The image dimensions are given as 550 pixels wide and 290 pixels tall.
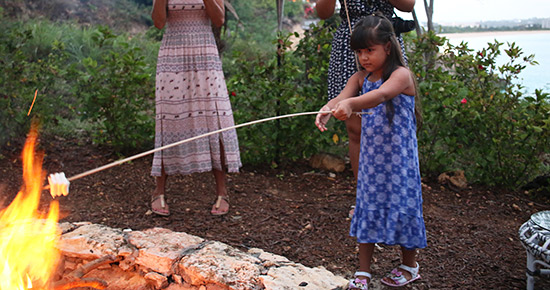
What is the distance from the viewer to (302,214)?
12.9ft

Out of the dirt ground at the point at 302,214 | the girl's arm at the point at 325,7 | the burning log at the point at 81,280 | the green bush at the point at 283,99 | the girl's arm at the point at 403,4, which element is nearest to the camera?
the burning log at the point at 81,280

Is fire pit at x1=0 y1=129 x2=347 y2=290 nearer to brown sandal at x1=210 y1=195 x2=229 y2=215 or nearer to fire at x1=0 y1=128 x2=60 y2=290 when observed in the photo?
fire at x1=0 y1=128 x2=60 y2=290

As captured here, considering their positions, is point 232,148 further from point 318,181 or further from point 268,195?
point 318,181

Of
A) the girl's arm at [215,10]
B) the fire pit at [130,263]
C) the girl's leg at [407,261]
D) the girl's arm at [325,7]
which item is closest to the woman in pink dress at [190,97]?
the girl's arm at [215,10]

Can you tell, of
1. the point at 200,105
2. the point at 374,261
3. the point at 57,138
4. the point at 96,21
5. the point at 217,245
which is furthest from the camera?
the point at 96,21

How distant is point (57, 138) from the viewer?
574 centimetres

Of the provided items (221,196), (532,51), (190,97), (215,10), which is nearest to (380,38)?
(215,10)

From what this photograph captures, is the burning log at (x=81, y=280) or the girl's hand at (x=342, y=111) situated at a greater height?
the girl's hand at (x=342, y=111)

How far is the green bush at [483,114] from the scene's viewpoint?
4242 mm

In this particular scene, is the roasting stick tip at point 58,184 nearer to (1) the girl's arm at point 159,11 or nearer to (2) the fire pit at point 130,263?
(2) the fire pit at point 130,263

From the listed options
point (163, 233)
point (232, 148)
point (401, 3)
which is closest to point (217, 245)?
point (163, 233)

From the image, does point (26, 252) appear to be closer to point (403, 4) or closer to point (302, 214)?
point (302, 214)

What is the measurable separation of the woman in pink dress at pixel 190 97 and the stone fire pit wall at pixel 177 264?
1030mm

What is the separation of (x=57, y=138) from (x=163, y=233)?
11.2ft
